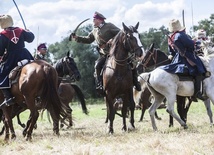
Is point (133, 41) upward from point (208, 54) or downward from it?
upward

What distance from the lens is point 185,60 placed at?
35.2 feet

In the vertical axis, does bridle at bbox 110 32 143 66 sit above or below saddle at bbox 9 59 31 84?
above

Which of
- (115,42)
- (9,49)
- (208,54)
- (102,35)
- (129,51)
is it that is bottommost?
(208,54)


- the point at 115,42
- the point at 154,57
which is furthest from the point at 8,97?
the point at 154,57

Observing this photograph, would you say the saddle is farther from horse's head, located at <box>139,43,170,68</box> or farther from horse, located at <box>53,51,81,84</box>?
horse's head, located at <box>139,43,170,68</box>

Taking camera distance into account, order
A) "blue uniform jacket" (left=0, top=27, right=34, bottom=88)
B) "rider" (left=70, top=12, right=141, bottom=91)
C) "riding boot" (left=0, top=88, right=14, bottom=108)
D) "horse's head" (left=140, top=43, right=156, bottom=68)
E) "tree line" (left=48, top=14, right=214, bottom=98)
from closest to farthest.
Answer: "riding boot" (left=0, top=88, right=14, bottom=108), "blue uniform jacket" (left=0, top=27, right=34, bottom=88), "rider" (left=70, top=12, right=141, bottom=91), "horse's head" (left=140, top=43, right=156, bottom=68), "tree line" (left=48, top=14, right=214, bottom=98)

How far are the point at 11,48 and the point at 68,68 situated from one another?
169 inches

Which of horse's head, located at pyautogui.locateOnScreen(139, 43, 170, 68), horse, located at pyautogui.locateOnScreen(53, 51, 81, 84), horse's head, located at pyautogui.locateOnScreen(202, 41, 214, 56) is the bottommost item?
horse, located at pyautogui.locateOnScreen(53, 51, 81, 84)

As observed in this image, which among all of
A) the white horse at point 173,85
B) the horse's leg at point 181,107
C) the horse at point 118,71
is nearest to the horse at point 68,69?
the horse at point 118,71

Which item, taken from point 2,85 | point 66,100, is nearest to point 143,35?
point 66,100

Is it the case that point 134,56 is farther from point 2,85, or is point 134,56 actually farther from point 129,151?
point 129,151

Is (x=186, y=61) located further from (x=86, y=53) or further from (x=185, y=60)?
(x=86, y=53)

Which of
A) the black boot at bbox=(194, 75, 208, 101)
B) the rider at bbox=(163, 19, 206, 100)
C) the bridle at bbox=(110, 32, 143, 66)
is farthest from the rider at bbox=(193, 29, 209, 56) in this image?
the bridle at bbox=(110, 32, 143, 66)

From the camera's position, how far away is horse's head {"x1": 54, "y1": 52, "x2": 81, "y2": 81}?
47.4 ft
